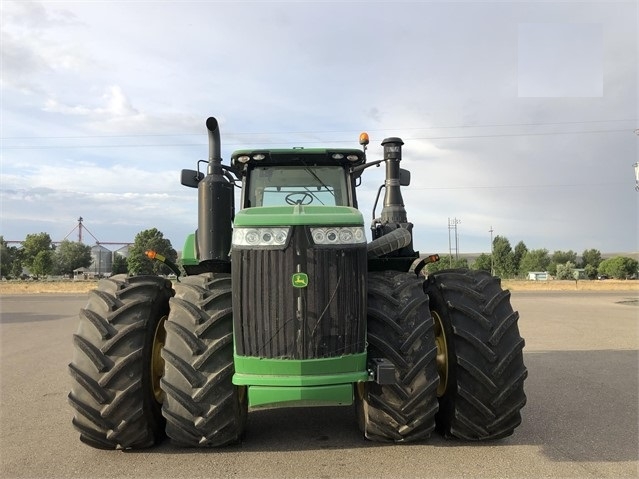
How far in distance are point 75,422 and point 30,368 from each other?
503cm

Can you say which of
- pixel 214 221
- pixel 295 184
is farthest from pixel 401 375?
pixel 295 184

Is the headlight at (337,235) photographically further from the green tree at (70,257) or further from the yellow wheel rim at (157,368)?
the green tree at (70,257)

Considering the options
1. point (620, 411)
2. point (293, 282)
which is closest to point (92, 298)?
point (293, 282)

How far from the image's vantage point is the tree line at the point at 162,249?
227ft

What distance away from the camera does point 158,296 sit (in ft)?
14.8

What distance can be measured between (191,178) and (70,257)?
9662 cm

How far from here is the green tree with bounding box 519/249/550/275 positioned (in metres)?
84.4

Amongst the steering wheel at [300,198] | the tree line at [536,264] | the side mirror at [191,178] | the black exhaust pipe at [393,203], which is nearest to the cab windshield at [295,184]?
the steering wheel at [300,198]

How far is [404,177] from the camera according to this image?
6.24m

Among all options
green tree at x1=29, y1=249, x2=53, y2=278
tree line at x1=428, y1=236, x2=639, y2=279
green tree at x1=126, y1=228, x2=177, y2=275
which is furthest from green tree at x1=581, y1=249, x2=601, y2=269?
green tree at x1=29, y1=249, x2=53, y2=278

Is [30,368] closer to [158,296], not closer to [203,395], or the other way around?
[158,296]

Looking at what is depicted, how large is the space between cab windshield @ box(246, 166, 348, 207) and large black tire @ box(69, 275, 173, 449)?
5.68 feet

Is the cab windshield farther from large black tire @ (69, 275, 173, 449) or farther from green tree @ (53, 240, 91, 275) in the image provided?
green tree @ (53, 240, 91, 275)

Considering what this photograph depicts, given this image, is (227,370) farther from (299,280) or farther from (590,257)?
(590,257)
